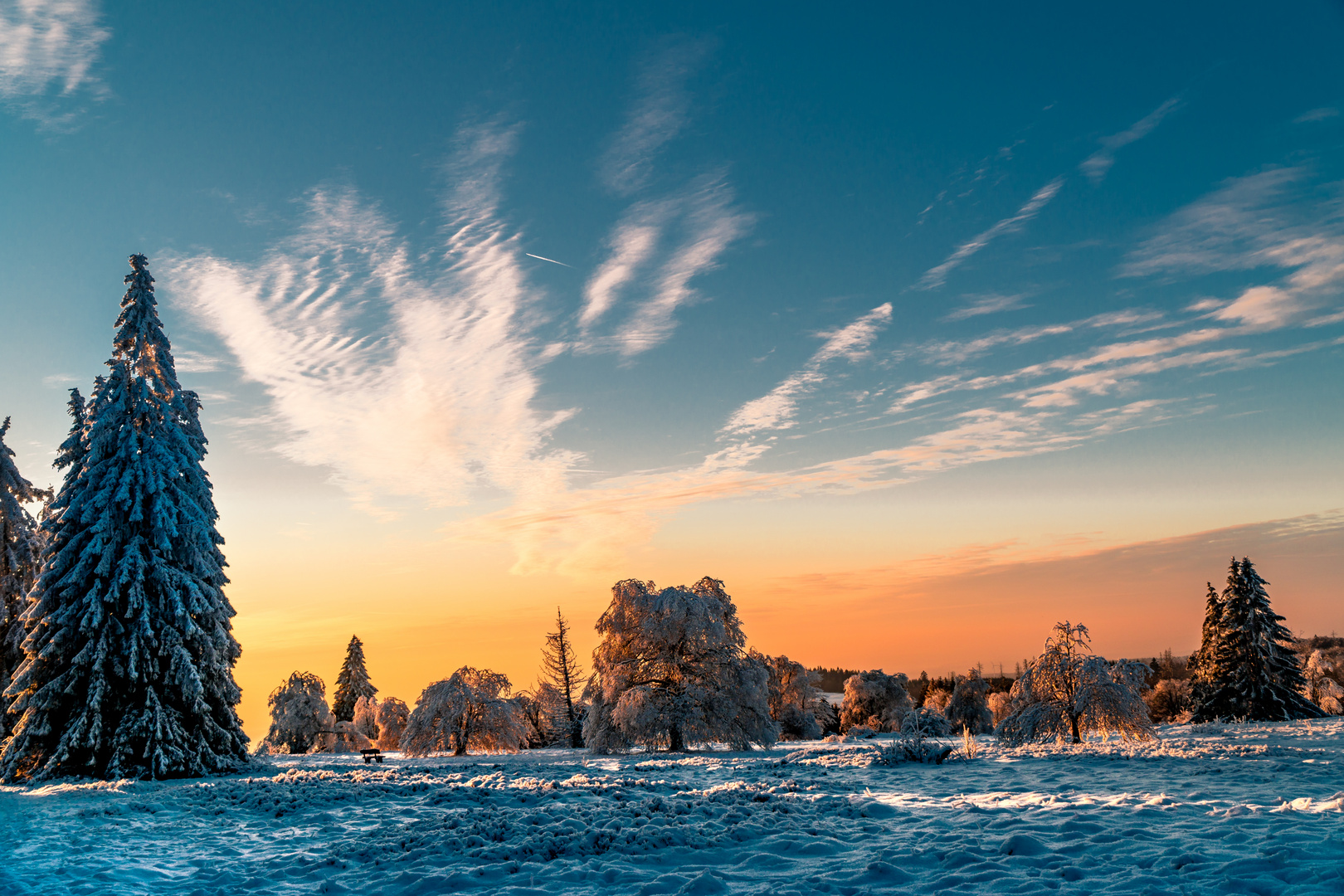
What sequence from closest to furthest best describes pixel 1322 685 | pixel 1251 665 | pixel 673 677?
pixel 673 677
pixel 1251 665
pixel 1322 685

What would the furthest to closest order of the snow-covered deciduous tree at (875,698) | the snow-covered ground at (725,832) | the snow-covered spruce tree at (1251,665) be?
1. the snow-covered deciduous tree at (875,698)
2. the snow-covered spruce tree at (1251,665)
3. the snow-covered ground at (725,832)

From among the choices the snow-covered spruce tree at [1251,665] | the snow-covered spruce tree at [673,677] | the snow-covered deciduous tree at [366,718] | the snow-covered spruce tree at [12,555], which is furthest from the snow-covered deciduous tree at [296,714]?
the snow-covered spruce tree at [1251,665]

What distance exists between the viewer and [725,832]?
9.63 m

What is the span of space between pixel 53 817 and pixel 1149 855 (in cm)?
1725

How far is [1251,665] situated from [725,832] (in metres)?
37.4

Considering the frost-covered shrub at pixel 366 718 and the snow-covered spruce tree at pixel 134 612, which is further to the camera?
the frost-covered shrub at pixel 366 718

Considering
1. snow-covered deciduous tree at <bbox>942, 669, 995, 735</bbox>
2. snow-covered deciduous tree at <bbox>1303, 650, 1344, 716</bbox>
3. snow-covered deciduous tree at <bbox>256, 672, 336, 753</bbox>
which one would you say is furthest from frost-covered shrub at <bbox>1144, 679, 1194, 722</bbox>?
snow-covered deciduous tree at <bbox>256, 672, 336, 753</bbox>

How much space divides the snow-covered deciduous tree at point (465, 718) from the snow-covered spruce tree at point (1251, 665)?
113 ft

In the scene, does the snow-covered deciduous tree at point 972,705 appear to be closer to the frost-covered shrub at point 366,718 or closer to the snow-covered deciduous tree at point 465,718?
the snow-covered deciduous tree at point 465,718

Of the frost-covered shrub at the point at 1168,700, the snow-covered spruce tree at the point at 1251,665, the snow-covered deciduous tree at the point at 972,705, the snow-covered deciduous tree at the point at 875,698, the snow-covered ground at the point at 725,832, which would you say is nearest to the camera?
the snow-covered ground at the point at 725,832

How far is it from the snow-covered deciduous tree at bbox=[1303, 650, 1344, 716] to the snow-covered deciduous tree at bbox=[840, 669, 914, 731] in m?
25.3

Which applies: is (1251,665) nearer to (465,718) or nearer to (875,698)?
(875,698)

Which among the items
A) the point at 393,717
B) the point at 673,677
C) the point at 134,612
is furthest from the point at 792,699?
the point at 134,612

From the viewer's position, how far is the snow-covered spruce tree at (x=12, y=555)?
78.8 ft
